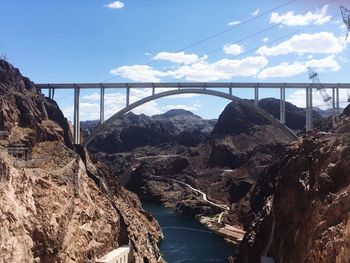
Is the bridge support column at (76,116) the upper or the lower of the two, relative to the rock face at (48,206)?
upper

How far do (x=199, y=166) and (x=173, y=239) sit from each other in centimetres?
6405

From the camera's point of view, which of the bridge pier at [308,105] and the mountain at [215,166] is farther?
the mountain at [215,166]

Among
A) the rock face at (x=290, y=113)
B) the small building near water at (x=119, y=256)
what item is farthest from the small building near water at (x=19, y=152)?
the rock face at (x=290, y=113)

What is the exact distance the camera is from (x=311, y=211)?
32.0 meters

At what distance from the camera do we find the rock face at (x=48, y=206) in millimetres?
33469

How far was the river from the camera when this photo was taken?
65312 mm

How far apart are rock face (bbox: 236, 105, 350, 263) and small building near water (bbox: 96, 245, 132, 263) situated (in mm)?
10924

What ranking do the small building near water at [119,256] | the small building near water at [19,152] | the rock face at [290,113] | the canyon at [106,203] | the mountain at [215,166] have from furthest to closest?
the rock face at [290,113]
the mountain at [215,166]
the small building near water at [19,152]
the small building near water at [119,256]
the canyon at [106,203]

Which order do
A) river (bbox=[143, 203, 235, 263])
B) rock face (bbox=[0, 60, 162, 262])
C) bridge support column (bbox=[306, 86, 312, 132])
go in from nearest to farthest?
rock face (bbox=[0, 60, 162, 262]), river (bbox=[143, 203, 235, 263]), bridge support column (bbox=[306, 86, 312, 132])

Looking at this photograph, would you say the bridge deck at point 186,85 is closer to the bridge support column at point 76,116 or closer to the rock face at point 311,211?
the bridge support column at point 76,116

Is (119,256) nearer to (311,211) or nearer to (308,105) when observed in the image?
(311,211)

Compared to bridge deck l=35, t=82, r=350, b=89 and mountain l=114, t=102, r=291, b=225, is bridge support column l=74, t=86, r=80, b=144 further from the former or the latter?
mountain l=114, t=102, r=291, b=225

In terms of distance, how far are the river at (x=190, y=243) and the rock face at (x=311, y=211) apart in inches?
524

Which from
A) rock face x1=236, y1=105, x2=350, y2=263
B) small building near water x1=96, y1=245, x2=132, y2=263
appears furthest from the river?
small building near water x1=96, y1=245, x2=132, y2=263
